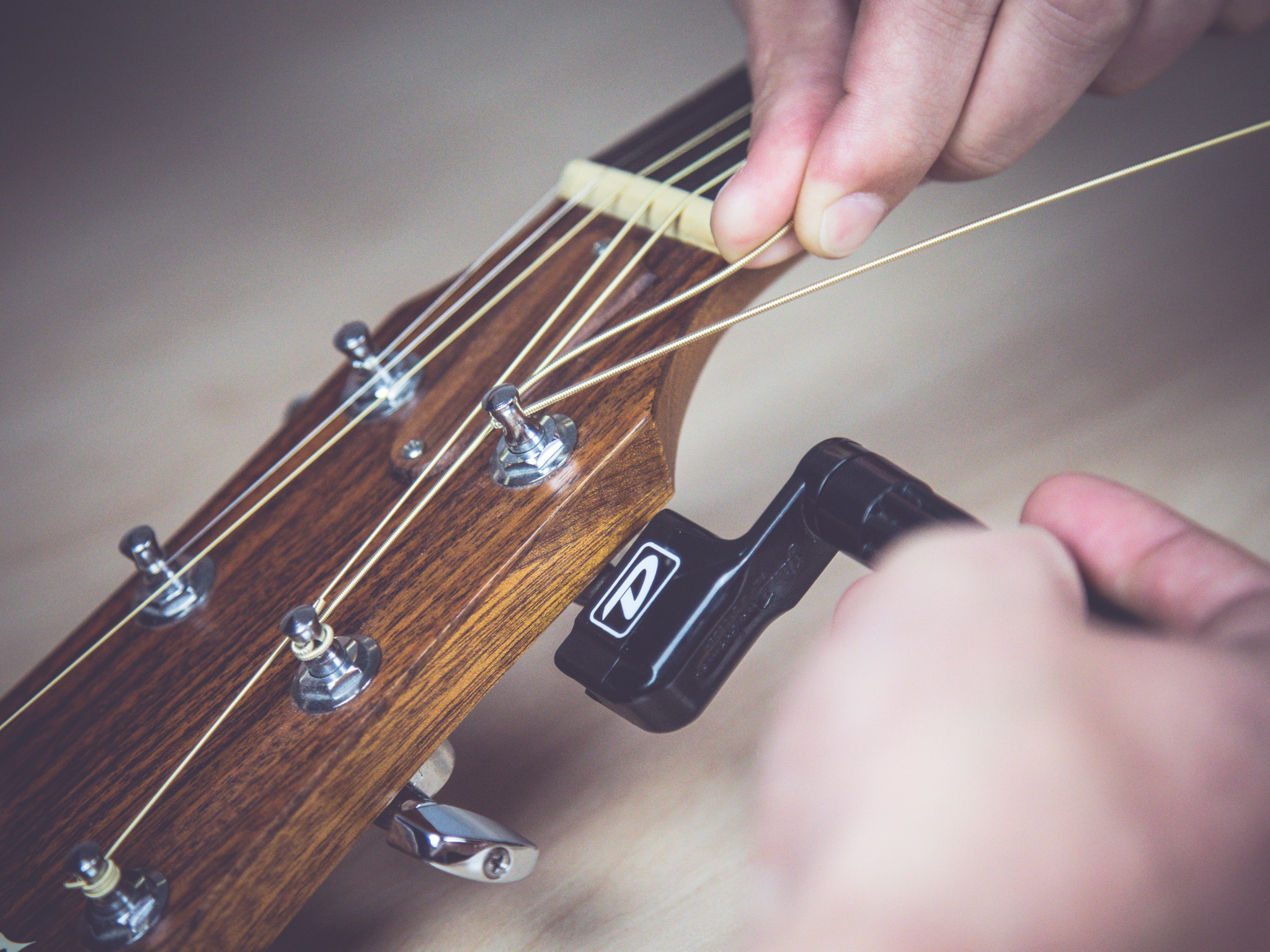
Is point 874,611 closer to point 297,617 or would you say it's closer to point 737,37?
point 297,617

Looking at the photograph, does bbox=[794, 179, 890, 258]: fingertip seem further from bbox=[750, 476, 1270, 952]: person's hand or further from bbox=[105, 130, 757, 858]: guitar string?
bbox=[750, 476, 1270, 952]: person's hand

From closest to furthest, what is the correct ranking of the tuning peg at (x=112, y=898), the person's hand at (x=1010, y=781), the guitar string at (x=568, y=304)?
the person's hand at (x=1010, y=781) → the tuning peg at (x=112, y=898) → the guitar string at (x=568, y=304)

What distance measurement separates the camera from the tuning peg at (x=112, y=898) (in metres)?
0.39

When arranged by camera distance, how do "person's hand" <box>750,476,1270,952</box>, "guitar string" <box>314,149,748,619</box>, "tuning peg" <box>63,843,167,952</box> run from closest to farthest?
"person's hand" <box>750,476,1270,952</box> < "tuning peg" <box>63,843,167,952</box> < "guitar string" <box>314,149,748,619</box>

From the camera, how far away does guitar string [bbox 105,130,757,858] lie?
17.8 inches

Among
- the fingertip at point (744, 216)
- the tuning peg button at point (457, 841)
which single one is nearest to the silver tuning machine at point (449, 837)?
the tuning peg button at point (457, 841)

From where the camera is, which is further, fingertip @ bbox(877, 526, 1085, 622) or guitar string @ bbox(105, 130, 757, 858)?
guitar string @ bbox(105, 130, 757, 858)

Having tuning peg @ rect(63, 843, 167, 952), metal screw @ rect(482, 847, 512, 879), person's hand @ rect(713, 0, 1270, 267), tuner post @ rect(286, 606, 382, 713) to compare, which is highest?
person's hand @ rect(713, 0, 1270, 267)

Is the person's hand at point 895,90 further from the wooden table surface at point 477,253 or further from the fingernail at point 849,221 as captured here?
the wooden table surface at point 477,253

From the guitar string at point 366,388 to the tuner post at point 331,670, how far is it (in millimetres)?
128

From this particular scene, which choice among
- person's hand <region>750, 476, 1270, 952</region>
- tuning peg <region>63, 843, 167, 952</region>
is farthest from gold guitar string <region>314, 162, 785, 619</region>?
Answer: person's hand <region>750, 476, 1270, 952</region>

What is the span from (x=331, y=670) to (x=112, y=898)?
114mm

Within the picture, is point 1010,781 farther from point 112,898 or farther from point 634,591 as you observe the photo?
point 112,898

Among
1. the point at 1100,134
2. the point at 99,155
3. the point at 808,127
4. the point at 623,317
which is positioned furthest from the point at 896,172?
the point at 99,155
